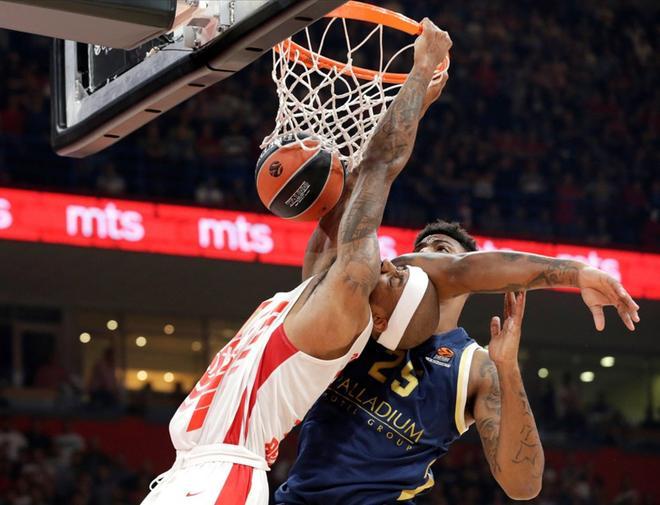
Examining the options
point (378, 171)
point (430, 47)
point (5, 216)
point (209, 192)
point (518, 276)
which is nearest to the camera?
point (518, 276)

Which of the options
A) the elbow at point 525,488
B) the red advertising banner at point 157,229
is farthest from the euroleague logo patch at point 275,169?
the red advertising banner at point 157,229

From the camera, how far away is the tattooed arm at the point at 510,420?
3814 millimetres

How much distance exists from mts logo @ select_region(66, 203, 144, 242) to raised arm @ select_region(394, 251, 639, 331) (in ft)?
25.7

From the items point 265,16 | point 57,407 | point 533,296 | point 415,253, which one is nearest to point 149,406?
point 57,407

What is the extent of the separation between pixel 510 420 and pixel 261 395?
81cm

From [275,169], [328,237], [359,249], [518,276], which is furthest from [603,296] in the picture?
[275,169]

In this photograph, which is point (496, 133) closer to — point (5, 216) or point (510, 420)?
point (5, 216)

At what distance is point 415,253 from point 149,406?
30.6ft

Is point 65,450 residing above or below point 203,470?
above

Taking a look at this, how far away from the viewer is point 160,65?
348cm

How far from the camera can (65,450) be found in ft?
38.8

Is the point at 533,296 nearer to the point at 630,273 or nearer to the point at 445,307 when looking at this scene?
the point at 630,273

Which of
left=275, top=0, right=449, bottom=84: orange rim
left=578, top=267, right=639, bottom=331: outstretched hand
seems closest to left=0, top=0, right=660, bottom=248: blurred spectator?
left=275, top=0, right=449, bottom=84: orange rim

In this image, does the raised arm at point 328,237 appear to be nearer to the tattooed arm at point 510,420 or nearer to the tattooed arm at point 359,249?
the tattooed arm at point 359,249
